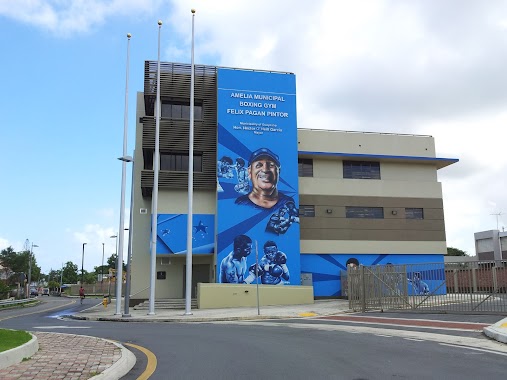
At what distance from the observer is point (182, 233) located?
108ft

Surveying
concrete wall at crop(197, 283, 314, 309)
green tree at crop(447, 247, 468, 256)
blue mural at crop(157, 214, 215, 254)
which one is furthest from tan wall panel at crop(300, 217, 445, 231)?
green tree at crop(447, 247, 468, 256)

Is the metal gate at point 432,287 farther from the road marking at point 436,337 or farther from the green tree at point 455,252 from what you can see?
the green tree at point 455,252

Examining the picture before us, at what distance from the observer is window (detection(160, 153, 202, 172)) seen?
1380 inches

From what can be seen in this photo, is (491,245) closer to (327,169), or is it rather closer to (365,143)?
(365,143)

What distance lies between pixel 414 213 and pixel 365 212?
4.13 metres

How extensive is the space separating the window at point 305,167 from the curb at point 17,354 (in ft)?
94.7

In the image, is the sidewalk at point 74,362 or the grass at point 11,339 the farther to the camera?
the grass at point 11,339

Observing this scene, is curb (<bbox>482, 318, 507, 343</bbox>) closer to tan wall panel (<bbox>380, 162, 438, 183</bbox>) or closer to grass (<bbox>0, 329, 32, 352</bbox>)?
grass (<bbox>0, 329, 32, 352</bbox>)

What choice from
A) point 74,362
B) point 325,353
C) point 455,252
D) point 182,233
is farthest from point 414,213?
point 455,252

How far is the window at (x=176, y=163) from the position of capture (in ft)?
115

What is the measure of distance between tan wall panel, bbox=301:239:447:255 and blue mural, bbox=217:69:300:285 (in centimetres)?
279

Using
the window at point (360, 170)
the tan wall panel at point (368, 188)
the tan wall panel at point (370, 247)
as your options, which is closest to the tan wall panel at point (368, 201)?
the tan wall panel at point (368, 188)

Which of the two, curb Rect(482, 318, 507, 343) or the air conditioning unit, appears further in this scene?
the air conditioning unit

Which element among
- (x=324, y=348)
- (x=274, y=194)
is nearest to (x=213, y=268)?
(x=274, y=194)
